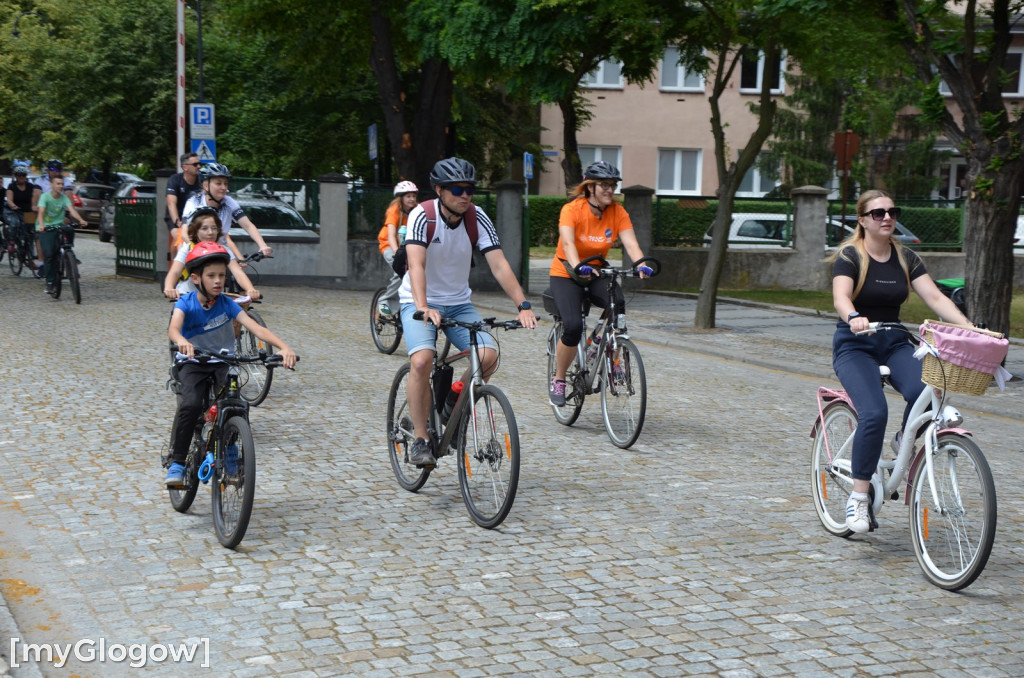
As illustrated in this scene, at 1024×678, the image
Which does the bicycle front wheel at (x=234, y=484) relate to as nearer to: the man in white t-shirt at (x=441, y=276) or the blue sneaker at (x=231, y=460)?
the blue sneaker at (x=231, y=460)

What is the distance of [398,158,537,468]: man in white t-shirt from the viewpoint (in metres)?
6.82

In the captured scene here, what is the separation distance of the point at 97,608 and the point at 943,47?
10.2 m

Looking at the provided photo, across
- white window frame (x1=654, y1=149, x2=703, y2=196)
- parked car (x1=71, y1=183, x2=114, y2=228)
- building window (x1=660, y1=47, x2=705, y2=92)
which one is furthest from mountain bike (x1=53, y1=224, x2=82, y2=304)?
white window frame (x1=654, y1=149, x2=703, y2=196)

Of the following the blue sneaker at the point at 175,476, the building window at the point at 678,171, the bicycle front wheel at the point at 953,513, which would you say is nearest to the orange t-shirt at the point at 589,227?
the blue sneaker at the point at 175,476

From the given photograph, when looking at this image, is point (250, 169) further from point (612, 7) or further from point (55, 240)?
point (612, 7)

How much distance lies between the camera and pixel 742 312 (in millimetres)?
19812

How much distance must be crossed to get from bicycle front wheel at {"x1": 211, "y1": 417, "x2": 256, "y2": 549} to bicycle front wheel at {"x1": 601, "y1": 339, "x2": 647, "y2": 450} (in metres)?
3.24

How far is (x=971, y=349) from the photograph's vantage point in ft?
17.5

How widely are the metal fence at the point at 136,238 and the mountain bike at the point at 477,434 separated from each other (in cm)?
1625

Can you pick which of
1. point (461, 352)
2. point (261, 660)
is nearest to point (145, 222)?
point (461, 352)

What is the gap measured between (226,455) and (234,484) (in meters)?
0.16

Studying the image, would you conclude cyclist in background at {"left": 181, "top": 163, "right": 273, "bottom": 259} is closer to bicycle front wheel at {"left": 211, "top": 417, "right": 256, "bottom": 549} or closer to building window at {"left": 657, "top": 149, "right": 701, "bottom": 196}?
bicycle front wheel at {"left": 211, "top": 417, "right": 256, "bottom": 549}

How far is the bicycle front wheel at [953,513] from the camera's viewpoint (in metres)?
5.31

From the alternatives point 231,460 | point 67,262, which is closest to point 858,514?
point 231,460
